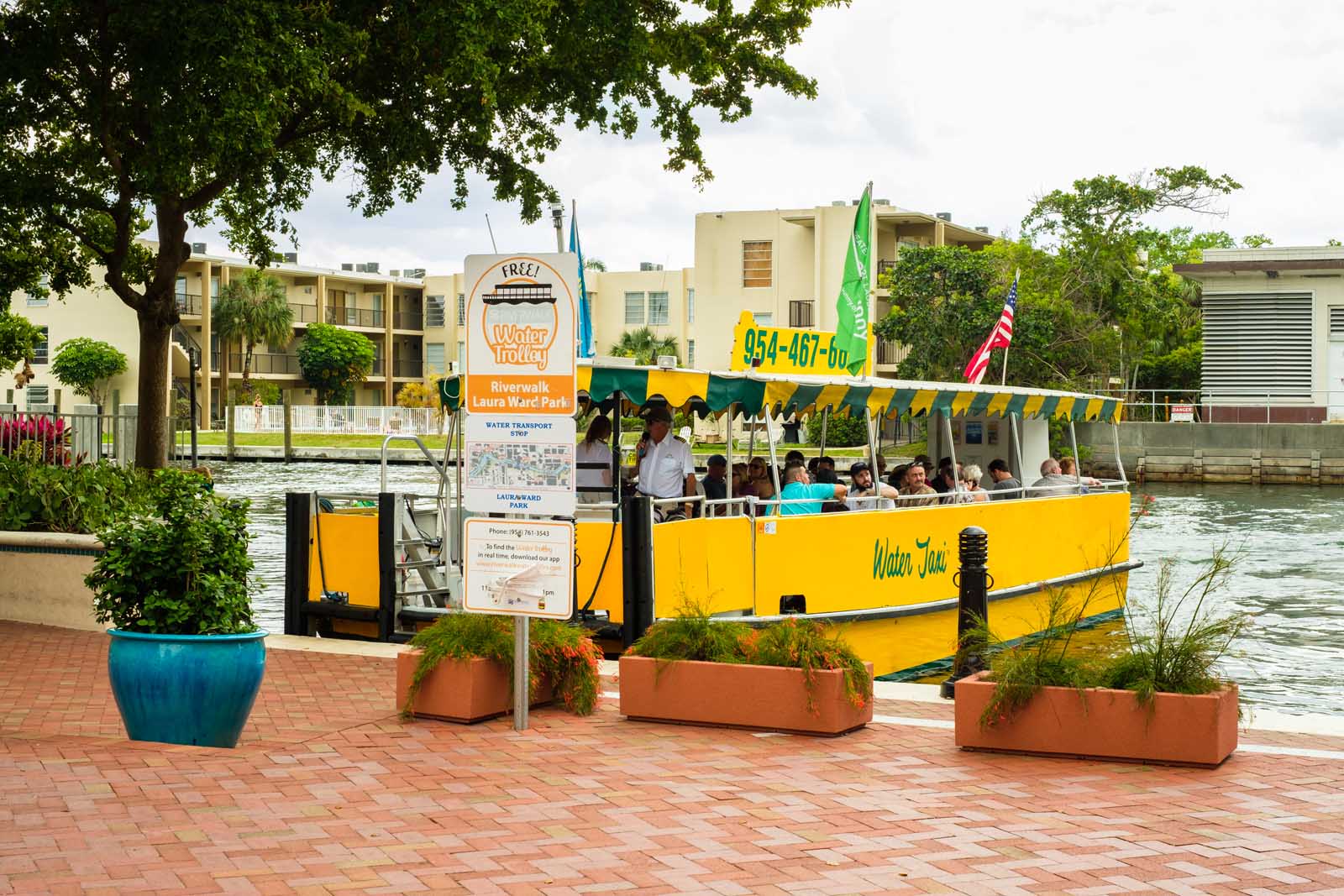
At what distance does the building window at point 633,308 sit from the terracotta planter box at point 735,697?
7428 cm

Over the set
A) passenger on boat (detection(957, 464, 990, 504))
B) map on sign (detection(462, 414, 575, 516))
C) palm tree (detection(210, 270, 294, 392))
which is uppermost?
→ palm tree (detection(210, 270, 294, 392))

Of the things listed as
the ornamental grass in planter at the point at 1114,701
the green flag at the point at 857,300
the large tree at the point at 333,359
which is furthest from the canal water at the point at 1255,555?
the large tree at the point at 333,359

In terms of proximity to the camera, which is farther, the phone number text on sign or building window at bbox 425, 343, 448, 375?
building window at bbox 425, 343, 448, 375

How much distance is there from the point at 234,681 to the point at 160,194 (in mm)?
10916

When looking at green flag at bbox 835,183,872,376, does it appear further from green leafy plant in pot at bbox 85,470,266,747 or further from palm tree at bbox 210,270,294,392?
palm tree at bbox 210,270,294,392

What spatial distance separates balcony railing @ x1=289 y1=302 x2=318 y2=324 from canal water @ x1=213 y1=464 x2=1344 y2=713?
21797 millimetres

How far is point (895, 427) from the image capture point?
2750 centimetres

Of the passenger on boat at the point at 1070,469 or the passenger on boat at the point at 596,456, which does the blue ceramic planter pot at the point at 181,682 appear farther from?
the passenger on boat at the point at 1070,469

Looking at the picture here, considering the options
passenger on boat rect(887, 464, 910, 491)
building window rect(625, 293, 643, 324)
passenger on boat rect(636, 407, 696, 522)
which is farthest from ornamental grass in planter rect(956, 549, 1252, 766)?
building window rect(625, 293, 643, 324)

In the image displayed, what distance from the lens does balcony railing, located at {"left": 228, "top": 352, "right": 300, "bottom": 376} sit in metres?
81.1

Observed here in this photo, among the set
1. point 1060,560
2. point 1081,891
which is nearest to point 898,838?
point 1081,891

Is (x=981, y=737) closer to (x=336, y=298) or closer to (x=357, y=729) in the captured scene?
(x=357, y=729)

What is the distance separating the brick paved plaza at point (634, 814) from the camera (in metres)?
5.84

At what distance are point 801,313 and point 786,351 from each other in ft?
174
